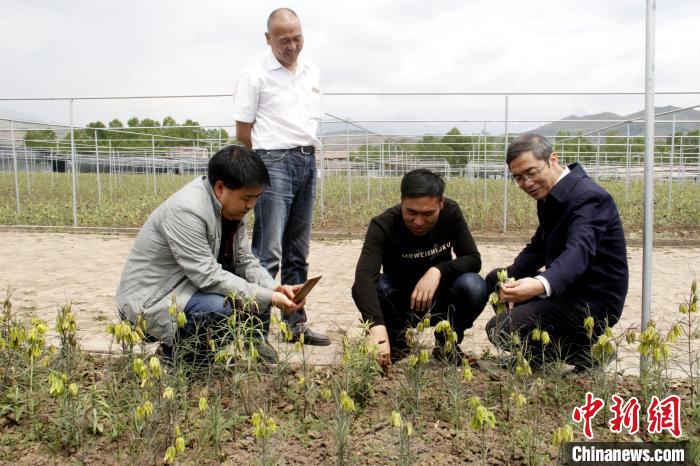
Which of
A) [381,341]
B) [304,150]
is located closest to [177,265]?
[381,341]

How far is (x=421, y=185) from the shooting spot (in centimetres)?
276

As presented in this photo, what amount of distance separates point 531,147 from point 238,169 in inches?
51.5

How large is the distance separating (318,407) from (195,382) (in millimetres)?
530

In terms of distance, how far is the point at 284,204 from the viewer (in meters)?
3.40

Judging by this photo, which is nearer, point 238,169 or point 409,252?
point 238,169

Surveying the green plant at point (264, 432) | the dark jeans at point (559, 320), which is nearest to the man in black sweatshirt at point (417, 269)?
the dark jeans at point (559, 320)

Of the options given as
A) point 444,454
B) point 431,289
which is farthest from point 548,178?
point 444,454

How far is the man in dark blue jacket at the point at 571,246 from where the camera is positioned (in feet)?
8.39

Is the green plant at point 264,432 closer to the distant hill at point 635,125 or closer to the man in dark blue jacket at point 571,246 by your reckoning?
the man in dark blue jacket at point 571,246

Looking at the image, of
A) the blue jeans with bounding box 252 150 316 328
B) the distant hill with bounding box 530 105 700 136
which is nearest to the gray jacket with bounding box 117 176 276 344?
the blue jeans with bounding box 252 150 316 328

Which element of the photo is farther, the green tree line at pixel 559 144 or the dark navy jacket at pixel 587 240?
the green tree line at pixel 559 144

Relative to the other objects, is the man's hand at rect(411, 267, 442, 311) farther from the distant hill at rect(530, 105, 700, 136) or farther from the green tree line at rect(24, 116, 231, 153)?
the distant hill at rect(530, 105, 700, 136)

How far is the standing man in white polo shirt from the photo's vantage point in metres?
3.36

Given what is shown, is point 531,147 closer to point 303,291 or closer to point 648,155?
point 648,155
